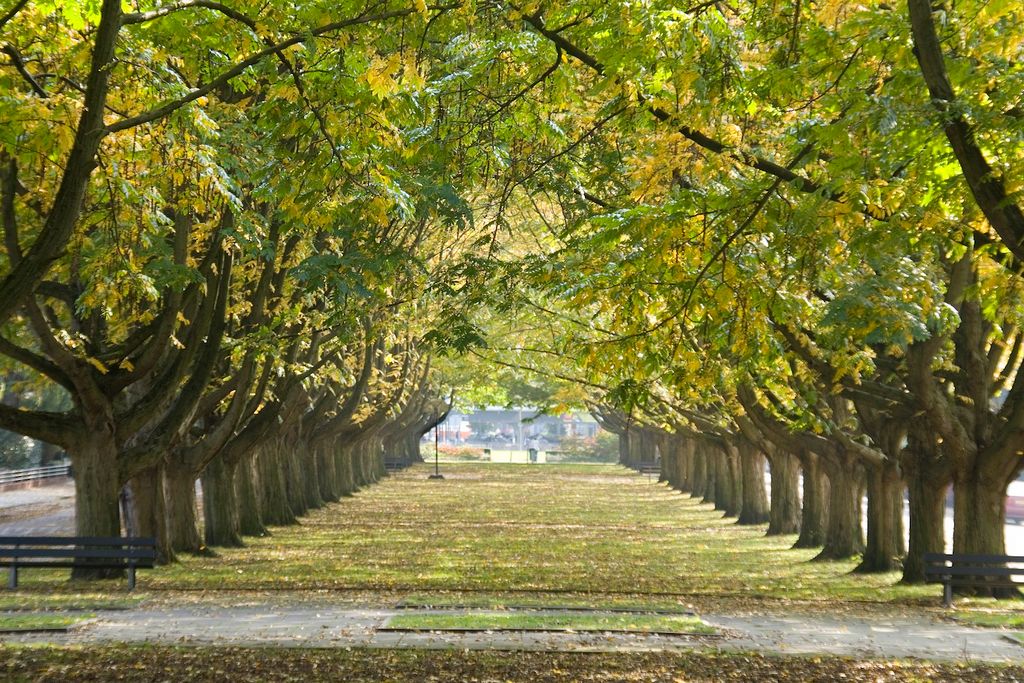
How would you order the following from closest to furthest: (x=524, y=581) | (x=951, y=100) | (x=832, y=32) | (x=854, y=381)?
1. (x=951, y=100)
2. (x=832, y=32)
3. (x=854, y=381)
4. (x=524, y=581)

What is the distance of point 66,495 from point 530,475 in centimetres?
3070

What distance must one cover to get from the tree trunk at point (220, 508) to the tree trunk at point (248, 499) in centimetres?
207

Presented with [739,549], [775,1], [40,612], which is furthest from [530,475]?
[775,1]

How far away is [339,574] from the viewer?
1972 centimetres

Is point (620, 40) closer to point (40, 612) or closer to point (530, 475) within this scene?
point (40, 612)

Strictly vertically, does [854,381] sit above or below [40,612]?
above

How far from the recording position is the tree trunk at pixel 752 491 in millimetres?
34344

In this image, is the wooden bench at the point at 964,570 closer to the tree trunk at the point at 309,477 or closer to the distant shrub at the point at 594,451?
the tree trunk at the point at 309,477

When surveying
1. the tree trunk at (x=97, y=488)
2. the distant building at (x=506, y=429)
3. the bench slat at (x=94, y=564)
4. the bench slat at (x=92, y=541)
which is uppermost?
the tree trunk at (x=97, y=488)

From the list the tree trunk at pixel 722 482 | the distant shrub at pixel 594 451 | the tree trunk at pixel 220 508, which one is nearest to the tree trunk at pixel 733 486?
the tree trunk at pixel 722 482

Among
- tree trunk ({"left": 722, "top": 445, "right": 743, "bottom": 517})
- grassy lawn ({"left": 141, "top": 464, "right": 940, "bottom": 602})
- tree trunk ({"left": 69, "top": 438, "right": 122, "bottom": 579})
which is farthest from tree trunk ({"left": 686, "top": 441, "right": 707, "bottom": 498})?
tree trunk ({"left": 69, "top": 438, "right": 122, "bottom": 579})

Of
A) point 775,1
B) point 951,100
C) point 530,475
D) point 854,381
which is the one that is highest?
point 775,1

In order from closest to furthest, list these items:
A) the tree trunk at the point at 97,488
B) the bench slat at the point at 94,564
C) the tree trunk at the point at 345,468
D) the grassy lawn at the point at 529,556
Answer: the bench slat at the point at 94,564 → the tree trunk at the point at 97,488 → the grassy lawn at the point at 529,556 → the tree trunk at the point at 345,468

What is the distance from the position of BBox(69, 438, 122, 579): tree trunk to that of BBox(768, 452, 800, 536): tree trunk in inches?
702
